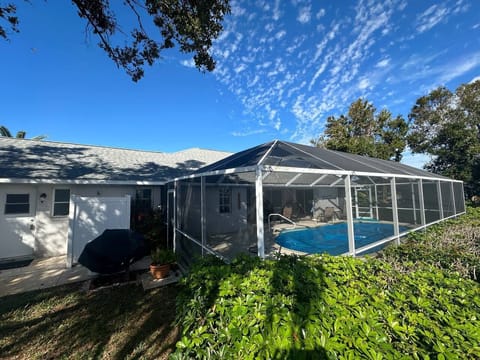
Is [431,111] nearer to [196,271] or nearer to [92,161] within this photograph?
[196,271]

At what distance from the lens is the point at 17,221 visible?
7.36 meters

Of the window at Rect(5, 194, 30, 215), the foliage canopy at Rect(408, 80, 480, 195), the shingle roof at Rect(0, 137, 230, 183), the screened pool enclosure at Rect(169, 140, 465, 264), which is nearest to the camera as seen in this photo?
the screened pool enclosure at Rect(169, 140, 465, 264)

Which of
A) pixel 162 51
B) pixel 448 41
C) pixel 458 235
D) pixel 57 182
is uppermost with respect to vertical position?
pixel 448 41

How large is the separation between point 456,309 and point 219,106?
13.3 m

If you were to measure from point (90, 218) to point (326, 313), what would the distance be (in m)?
7.89

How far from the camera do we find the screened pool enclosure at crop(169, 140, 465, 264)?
210 inches

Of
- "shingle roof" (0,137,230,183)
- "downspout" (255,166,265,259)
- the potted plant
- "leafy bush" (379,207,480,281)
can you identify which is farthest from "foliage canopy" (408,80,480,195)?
the potted plant

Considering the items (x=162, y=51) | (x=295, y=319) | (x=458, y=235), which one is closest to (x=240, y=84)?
(x=162, y=51)

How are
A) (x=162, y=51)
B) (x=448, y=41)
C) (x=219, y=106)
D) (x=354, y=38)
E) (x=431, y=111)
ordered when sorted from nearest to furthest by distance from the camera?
1. (x=162, y=51)
2. (x=354, y=38)
3. (x=448, y=41)
4. (x=219, y=106)
5. (x=431, y=111)

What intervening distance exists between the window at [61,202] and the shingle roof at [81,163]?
71 centimetres

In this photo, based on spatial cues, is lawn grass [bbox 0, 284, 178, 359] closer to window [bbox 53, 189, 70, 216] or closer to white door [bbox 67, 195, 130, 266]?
white door [bbox 67, 195, 130, 266]

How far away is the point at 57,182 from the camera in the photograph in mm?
7586

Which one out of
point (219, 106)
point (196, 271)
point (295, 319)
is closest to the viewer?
point (295, 319)

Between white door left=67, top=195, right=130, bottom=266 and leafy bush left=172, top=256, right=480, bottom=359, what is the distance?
6151mm
